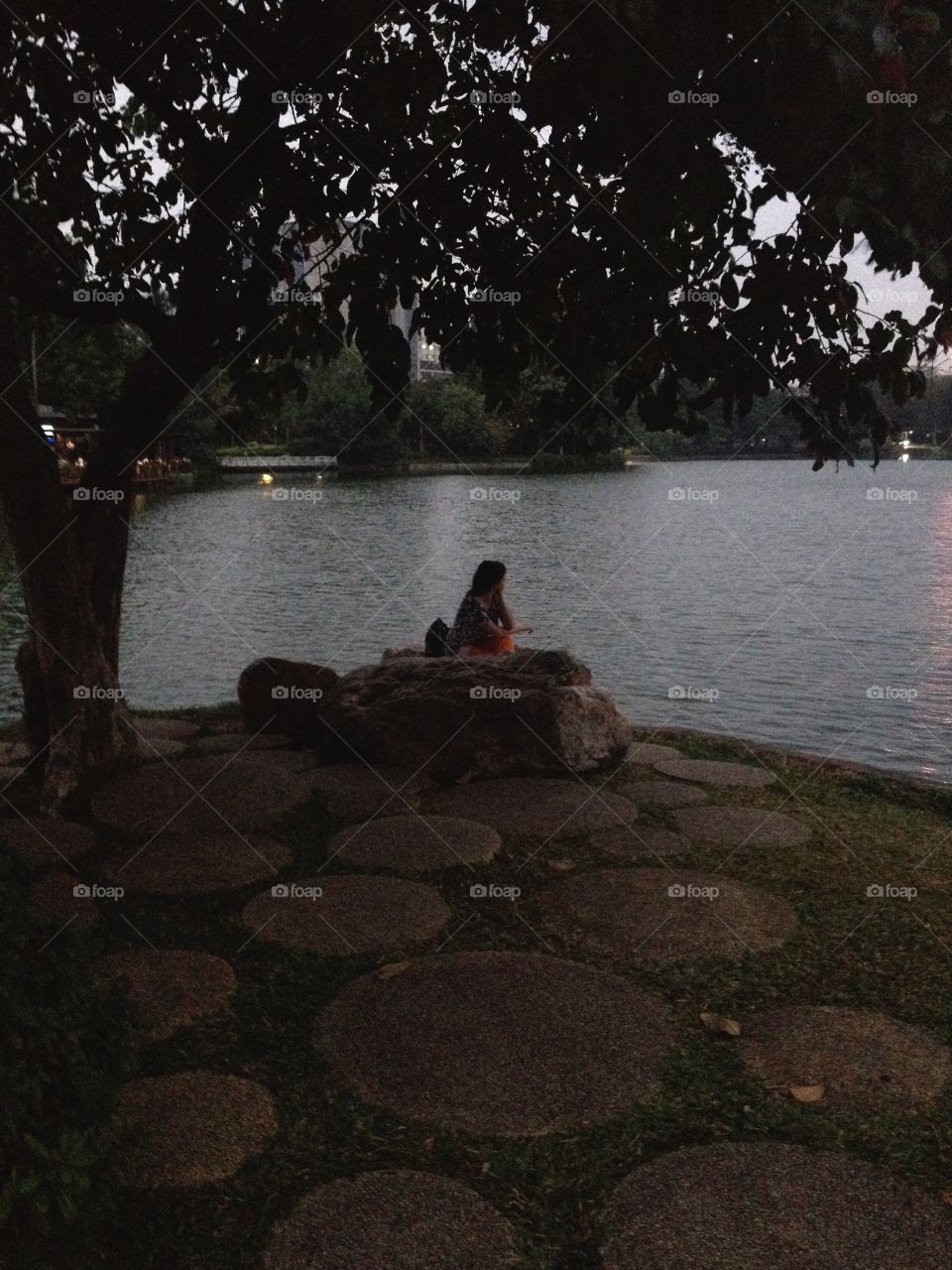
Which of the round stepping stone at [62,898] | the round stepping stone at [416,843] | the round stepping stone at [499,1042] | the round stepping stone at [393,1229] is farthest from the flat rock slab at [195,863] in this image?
the round stepping stone at [393,1229]

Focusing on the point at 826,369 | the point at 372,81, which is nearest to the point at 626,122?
the point at 826,369

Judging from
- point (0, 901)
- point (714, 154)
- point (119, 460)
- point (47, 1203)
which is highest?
point (714, 154)

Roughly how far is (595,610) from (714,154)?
16891mm

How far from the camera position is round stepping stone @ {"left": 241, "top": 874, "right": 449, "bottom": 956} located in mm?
4203

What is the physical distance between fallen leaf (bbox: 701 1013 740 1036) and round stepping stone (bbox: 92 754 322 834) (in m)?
2.76

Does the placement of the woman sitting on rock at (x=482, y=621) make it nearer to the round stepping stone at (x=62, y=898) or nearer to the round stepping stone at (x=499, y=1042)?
the round stepping stone at (x=62, y=898)

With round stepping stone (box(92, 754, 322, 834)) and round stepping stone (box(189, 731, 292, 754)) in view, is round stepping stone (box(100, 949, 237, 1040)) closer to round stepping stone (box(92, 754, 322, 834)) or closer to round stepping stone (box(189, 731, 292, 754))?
round stepping stone (box(92, 754, 322, 834))

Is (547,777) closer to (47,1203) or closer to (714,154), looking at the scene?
(714,154)

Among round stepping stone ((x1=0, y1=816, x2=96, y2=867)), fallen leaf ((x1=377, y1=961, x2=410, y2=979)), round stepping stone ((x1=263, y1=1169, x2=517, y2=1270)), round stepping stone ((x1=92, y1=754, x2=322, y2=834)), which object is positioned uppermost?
round stepping stone ((x1=263, y1=1169, x2=517, y2=1270))

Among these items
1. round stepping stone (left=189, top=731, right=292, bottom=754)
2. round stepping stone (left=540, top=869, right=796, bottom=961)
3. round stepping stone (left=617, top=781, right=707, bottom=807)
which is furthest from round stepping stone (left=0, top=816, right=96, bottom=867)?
round stepping stone (left=617, top=781, right=707, bottom=807)

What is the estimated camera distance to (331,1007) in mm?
3678

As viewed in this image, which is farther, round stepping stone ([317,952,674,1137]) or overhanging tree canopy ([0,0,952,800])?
overhanging tree canopy ([0,0,952,800])

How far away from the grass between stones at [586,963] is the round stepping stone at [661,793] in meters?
0.36

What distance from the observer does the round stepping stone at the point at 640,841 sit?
5250 mm
